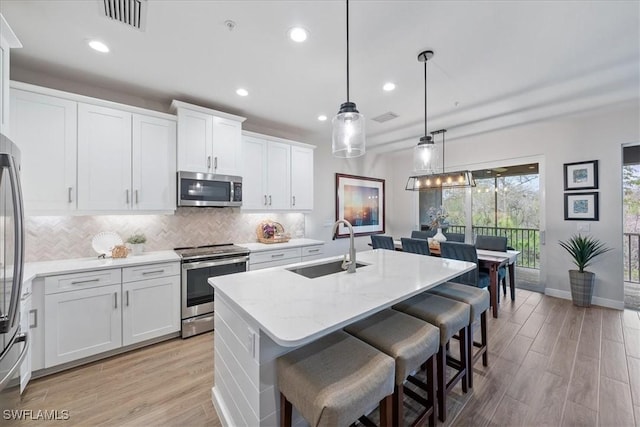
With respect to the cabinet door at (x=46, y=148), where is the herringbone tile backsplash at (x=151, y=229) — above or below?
below

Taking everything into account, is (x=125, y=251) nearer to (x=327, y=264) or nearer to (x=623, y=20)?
(x=327, y=264)

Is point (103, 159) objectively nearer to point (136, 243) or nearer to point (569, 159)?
point (136, 243)

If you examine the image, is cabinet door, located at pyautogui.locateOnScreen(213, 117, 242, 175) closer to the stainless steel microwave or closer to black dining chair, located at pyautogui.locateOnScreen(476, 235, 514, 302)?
the stainless steel microwave

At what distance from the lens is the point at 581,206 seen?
3.79 metres

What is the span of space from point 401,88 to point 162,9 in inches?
Result: 90.4

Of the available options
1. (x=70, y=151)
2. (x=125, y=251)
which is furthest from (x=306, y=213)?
(x=70, y=151)

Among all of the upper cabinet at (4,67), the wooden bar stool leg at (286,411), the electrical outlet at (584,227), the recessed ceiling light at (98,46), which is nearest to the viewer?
the wooden bar stool leg at (286,411)

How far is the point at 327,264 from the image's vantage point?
2277 millimetres

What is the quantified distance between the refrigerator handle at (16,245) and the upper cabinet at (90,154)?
137cm

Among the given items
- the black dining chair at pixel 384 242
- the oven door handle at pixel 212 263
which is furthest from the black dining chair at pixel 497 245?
the oven door handle at pixel 212 263

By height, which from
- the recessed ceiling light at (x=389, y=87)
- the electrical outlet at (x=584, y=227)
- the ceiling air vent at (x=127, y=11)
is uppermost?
the recessed ceiling light at (x=389, y=87)

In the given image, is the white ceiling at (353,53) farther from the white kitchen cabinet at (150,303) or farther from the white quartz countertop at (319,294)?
the white kitchen cabinet at (150,303)

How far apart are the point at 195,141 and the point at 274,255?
1.76 meters

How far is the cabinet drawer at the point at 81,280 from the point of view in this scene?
7.02ft
